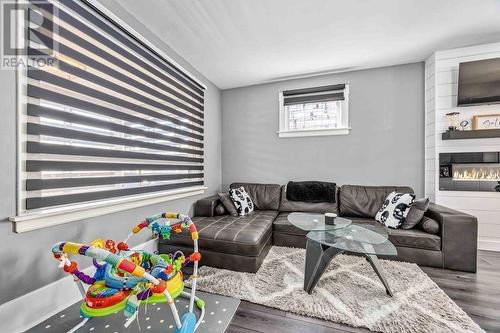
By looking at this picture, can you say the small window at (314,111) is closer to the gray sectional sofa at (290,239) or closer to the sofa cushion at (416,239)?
the gray sectional sofa at (290,239)

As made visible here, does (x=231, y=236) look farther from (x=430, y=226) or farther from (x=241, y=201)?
(x=430, y=226)

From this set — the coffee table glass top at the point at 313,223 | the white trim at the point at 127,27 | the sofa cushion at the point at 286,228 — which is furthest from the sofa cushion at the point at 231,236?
the white trim at the point at 127,27

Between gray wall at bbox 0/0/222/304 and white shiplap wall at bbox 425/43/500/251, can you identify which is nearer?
gray wall at bbox 0/0/222/304

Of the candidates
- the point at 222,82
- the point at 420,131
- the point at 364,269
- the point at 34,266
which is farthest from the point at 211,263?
the point at 420,131

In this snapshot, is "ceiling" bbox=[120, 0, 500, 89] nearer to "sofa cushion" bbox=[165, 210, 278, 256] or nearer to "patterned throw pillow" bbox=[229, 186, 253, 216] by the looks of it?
"patterned throw pillow" bbox=[229, 186, 253, 216]

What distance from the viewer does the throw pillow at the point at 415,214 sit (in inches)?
90.8

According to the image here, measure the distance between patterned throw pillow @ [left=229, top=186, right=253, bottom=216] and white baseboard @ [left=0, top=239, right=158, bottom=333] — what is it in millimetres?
1858

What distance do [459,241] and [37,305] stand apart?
11.9ft

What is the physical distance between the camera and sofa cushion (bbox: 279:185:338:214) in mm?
3006

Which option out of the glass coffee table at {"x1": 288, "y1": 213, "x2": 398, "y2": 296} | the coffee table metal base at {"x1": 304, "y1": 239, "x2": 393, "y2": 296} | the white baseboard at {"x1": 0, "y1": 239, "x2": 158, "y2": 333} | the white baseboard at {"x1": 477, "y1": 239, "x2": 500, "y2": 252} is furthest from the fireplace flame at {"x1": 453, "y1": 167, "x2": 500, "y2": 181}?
the white baseboard at {"x1": 0, "y1": 239, "x2": 158, "y2": 333}

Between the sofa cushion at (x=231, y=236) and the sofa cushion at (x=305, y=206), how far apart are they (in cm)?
64

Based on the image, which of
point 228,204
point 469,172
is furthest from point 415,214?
point 228,204

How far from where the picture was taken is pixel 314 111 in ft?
11.5

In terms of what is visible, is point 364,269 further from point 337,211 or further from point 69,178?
point 69,178
